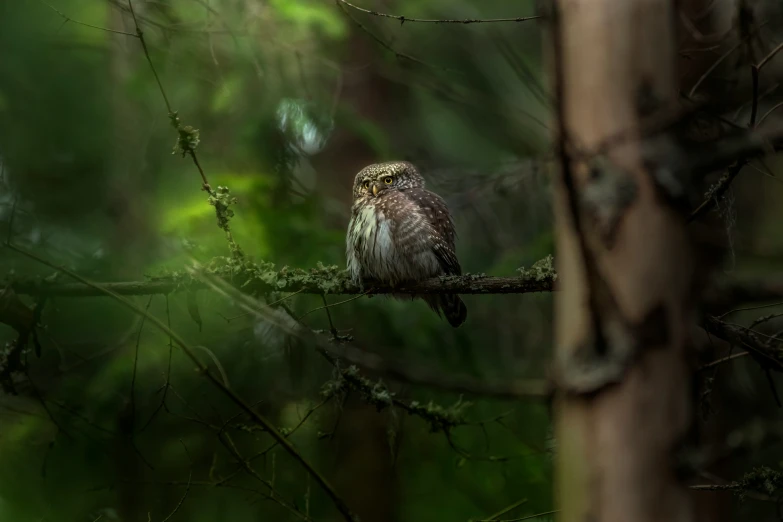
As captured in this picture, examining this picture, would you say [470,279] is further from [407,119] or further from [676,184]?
[407,119]

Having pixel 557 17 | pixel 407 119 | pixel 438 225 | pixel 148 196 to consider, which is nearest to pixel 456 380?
pixel 557 17

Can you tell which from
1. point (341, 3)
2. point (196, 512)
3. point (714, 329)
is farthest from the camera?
point (196, 512)

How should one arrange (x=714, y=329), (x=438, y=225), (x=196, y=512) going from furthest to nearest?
(x=438, y=225) → (x=196, y=512) → (x=714, y=329)

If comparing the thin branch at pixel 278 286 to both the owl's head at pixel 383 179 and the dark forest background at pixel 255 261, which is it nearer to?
the dark forest background at pixel 255 261

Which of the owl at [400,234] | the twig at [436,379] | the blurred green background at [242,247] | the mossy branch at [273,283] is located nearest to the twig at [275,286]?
the mossy branch at [273,283]

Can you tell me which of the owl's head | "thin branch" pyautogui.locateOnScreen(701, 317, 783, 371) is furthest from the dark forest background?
"thin branch" pyautogui.locateOnScreen(701, 317, 783, 371)

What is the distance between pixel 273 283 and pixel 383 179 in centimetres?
187

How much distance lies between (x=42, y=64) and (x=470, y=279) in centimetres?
398

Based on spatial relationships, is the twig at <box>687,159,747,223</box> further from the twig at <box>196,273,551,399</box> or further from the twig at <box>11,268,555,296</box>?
the twig at <box>11,268,555,296</box>

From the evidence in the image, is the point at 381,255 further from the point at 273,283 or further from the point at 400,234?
the point at 273,283

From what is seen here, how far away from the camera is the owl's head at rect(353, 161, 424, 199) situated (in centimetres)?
514

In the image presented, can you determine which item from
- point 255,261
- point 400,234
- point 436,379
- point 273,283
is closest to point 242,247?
point 255,261

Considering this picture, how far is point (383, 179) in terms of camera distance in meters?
5.16

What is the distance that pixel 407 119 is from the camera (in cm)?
848
